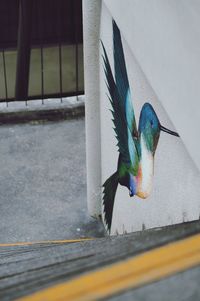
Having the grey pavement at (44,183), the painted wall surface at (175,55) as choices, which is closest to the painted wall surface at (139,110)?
the painted wall surface at (175,55)

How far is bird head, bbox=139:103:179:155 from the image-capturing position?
4121 mm

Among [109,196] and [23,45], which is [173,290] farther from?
[23,45]

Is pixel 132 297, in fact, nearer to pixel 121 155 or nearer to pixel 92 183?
pixel 121 155

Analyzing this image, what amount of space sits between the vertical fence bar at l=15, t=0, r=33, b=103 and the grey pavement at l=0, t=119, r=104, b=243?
115cm

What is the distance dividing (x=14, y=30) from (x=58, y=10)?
0.96 meters

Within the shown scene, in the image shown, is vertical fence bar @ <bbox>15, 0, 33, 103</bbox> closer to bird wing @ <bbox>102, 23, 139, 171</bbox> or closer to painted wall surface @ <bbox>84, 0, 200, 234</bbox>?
painted wall surface @ <bbox>84, 0, 200, 234</bbox>

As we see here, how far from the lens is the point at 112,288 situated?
124cm

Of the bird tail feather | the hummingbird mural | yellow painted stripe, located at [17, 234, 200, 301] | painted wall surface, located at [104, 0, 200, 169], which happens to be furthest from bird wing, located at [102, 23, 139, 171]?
yellow painted stripe, located at [17, 234, 200, 301]

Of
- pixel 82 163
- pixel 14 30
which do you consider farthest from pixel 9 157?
pixel 14 30

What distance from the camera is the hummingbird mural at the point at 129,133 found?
14.4ft

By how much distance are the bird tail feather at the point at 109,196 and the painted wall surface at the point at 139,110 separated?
0.08 m

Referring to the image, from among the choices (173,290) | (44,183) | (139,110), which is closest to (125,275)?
(173,290)

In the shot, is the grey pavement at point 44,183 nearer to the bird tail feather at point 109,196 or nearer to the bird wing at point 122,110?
the bird tail feather at point 109,196

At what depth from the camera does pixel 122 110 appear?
5105mm
